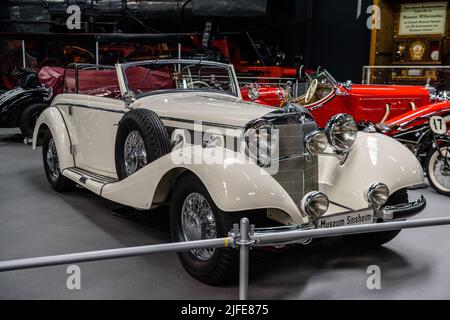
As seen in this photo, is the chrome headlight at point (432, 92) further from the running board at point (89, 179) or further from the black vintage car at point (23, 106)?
the black vintage car at point (23, 106)

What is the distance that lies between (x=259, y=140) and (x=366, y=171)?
80 centimetres

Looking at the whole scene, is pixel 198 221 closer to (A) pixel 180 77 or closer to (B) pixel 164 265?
(B) pixel 164 265

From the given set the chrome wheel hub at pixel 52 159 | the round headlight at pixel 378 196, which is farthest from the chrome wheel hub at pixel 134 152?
the round headlight at pixel 378 196

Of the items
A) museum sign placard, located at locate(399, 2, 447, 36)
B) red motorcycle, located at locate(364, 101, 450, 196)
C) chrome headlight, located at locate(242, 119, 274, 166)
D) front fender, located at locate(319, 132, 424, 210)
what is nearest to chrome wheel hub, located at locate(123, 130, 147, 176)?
chrome headlight, located at locate(242, 119, 274, 166)

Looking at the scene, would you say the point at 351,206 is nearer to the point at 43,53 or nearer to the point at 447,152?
the point at 447,152

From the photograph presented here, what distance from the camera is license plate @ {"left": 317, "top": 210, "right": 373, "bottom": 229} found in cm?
274

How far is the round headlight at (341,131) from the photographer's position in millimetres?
3168

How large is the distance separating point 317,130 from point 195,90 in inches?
61.2

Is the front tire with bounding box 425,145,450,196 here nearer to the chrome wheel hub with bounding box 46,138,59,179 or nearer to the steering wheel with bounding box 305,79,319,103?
the steering wheel with bounding box 305,79,319,103

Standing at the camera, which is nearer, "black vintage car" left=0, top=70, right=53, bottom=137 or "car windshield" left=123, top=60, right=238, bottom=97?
"car windshield" left=123, top=60, right=238, bottom=97

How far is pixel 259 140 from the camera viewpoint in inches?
117

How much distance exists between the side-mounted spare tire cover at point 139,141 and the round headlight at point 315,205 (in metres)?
1.13

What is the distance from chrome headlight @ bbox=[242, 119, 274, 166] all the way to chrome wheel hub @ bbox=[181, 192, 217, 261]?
463 mm

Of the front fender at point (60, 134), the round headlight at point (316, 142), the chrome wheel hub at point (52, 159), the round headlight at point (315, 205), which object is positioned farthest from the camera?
the chrome wheel hub at point (52, 159)
